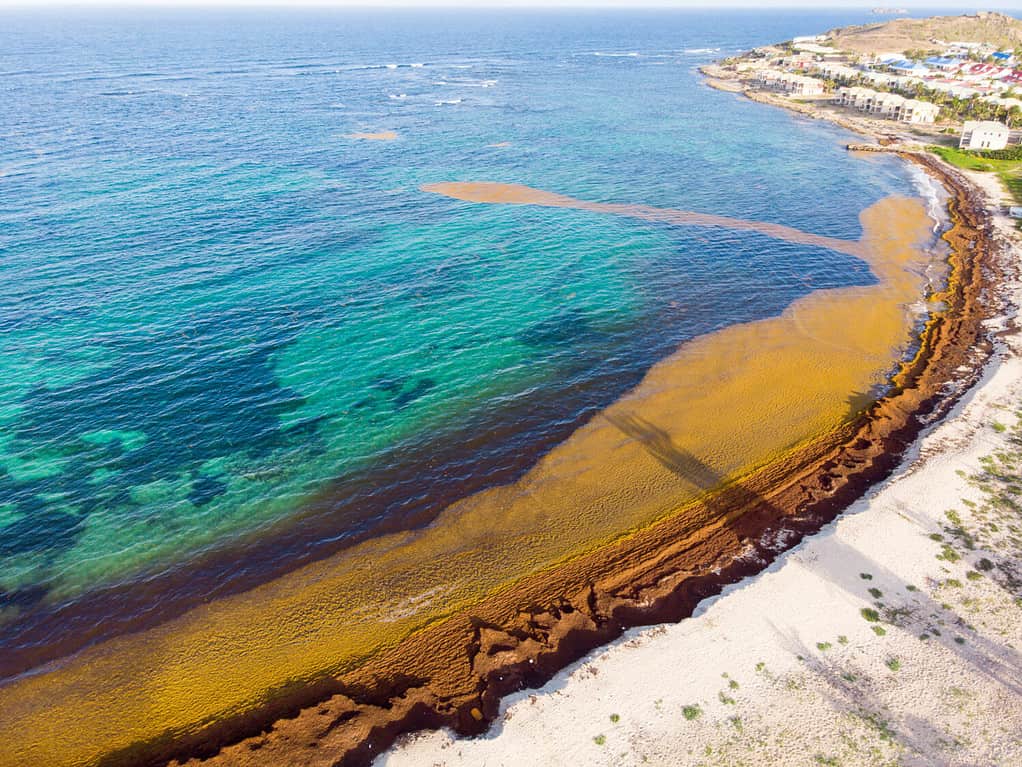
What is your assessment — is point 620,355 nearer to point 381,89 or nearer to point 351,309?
point 351,309

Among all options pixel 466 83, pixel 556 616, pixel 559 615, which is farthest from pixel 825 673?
pixel 466 83

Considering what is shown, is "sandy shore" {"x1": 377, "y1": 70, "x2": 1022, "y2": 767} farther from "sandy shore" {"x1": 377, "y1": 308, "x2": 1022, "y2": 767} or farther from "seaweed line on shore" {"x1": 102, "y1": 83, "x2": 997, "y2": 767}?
"seaweed line on shore" {"x1": 102, "y1": 83, "x2": 997, "y2": 767}

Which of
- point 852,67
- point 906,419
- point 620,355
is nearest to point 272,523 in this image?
point 620,355

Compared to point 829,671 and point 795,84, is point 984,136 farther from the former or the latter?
point 829,671

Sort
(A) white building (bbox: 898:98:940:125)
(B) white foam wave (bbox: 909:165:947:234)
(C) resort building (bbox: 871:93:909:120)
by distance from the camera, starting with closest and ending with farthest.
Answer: (B) white foam wave (bbox: 909:165:947:234), (A) white building (bbox: 898:98:940:125), (C) resort building (bbox: 871:93:909:120)

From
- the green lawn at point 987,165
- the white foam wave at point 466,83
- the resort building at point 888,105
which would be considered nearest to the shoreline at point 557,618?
the green lawn at point 987,165

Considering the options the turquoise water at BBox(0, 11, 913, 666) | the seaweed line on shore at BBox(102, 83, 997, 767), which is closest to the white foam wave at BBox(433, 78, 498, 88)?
the turquoise water at BBox(0, 11, 913, 666)
